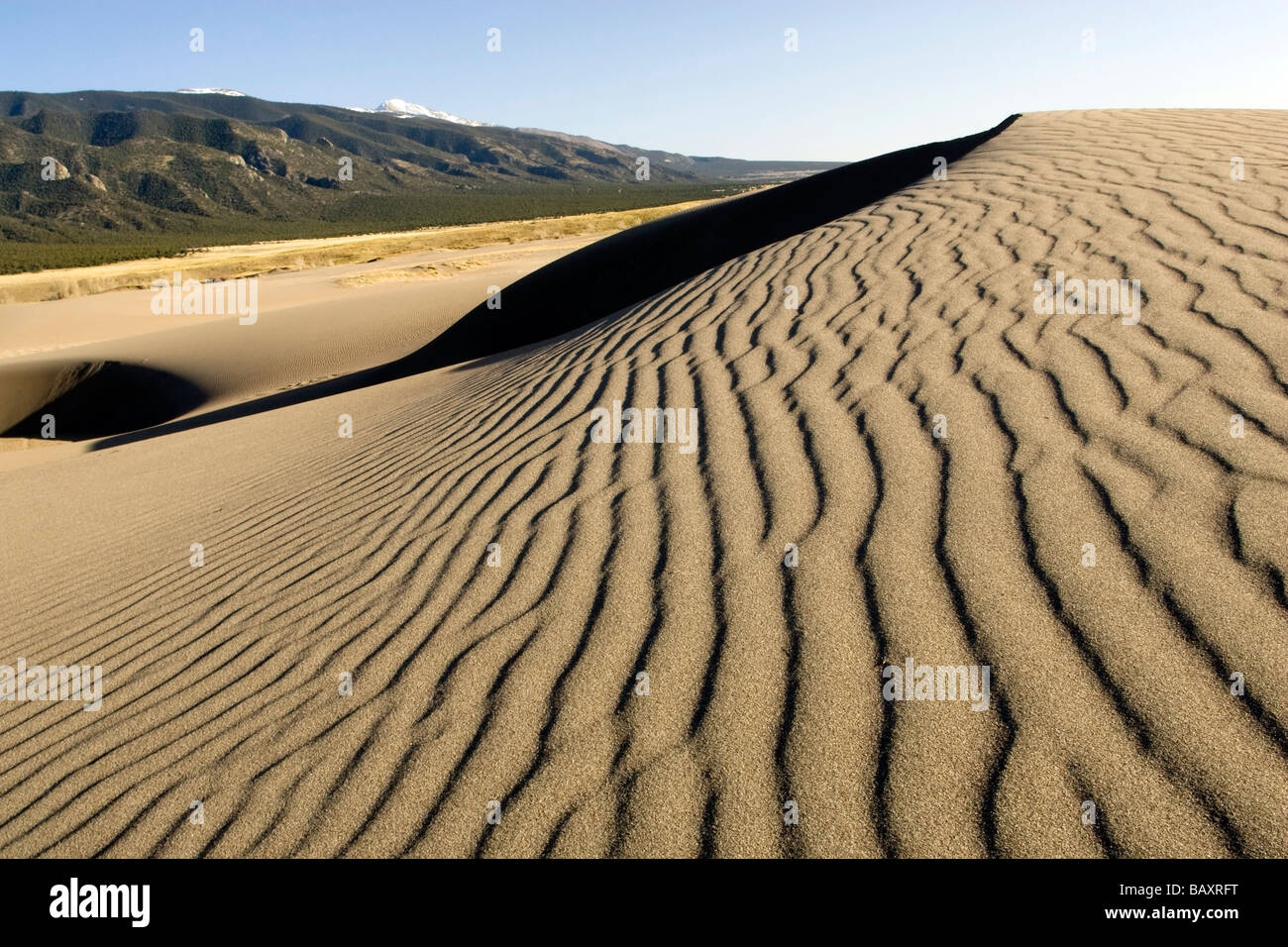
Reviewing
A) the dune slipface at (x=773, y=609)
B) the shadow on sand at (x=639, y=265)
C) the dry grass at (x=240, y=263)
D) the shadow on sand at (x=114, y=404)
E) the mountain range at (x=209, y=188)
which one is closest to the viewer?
the dune slipface at (x=773, y=609)

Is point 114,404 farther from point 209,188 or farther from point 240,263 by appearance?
point 209,188

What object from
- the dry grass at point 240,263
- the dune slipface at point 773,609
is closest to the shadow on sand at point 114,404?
the dune slipface at point 773,609

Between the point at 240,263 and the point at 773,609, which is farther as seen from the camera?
the point at 240,263

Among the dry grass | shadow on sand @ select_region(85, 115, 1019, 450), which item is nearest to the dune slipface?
shadow on sand @ select_region(85, 115, 1019, 450)

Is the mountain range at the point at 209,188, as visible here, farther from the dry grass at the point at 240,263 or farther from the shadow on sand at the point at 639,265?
the shadow on sand at the point at 639,265

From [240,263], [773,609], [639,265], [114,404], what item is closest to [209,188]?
[240,263]

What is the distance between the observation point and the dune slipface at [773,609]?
5.92 feet

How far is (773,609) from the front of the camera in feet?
7.89

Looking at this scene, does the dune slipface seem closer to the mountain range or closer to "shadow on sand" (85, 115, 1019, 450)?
"shadow on sand" (85, 115, 1019, 450)

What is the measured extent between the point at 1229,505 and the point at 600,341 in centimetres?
436

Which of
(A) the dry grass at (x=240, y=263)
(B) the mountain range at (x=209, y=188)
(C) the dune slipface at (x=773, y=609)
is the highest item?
(B) the mountain range at (x=209, y=188)

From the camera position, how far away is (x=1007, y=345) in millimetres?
3643
